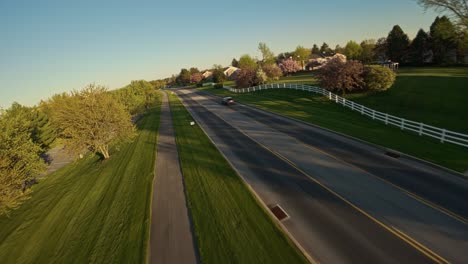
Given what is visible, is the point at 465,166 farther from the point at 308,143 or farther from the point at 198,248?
the point at 198,248

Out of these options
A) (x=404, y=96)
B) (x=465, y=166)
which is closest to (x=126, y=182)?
(x=465, y=166)

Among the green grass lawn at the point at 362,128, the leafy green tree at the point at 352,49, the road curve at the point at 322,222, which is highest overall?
the leafy green tree at the point at 352,49

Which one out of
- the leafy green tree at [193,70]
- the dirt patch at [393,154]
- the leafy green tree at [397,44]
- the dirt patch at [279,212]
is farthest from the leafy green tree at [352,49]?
the leafy green tree at [193,70]

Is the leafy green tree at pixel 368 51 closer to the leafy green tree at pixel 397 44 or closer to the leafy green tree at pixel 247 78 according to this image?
Result: the leafy green tree at pixel 397 44

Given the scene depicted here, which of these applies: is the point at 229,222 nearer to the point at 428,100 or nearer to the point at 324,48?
the point at 428,100

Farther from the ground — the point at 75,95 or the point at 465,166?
the point at 75,95
